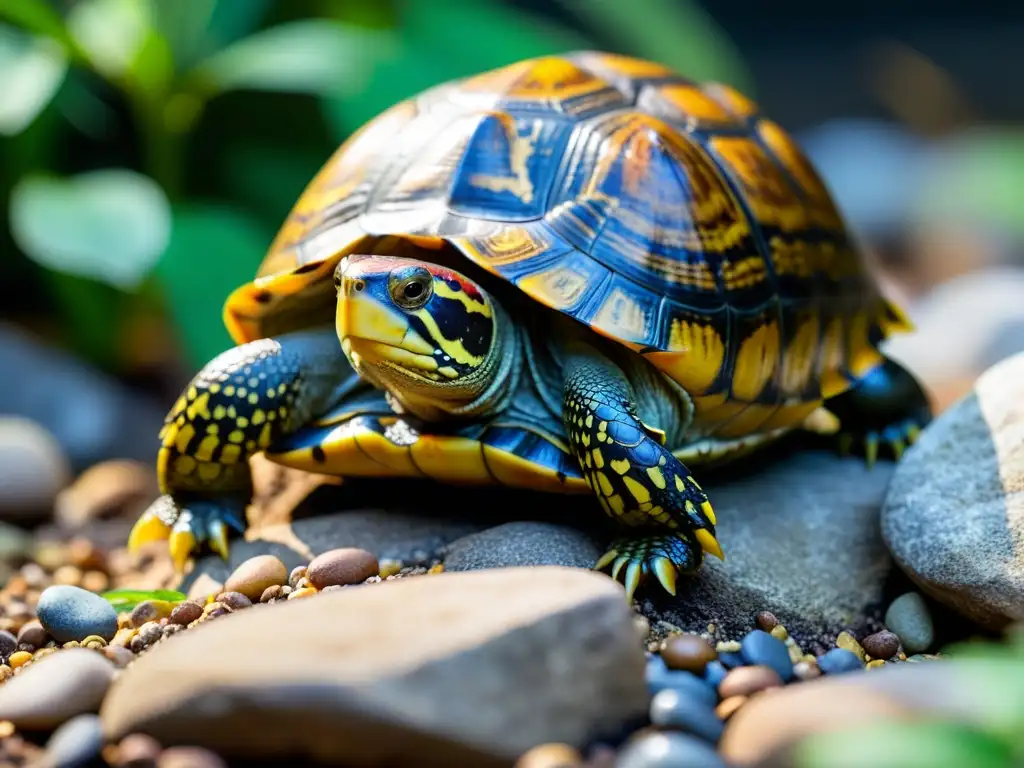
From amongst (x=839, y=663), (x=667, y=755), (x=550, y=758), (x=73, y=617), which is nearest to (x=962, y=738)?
(x=667, y=755)

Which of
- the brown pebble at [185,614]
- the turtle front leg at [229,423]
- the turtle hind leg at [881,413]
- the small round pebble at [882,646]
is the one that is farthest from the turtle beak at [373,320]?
the turtle hind leg at [881,413]

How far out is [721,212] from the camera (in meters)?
2.54

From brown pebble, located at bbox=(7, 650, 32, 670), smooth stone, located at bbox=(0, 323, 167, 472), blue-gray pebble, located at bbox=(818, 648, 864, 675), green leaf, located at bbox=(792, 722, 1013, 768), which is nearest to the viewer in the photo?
green leaf, located at bbox=(792, 722, 1013, 768)

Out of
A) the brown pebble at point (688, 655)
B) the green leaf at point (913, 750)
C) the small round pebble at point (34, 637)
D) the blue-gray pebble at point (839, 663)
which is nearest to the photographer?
the green leaf at point (913, 750)

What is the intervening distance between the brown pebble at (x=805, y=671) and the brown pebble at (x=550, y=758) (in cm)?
59

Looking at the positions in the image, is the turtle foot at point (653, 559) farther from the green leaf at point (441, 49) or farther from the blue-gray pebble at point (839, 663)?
the green leaf at point (441, 49)

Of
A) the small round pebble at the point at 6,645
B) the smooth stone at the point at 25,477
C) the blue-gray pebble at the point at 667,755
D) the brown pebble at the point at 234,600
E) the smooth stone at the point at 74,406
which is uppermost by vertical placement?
the blue-gray pebble at the point at 667,755

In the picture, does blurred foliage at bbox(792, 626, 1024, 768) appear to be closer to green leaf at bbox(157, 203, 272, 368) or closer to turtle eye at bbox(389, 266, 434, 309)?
turtle eye at bbox(389, 266, 434, 309)

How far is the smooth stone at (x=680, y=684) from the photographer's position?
5.58 feet

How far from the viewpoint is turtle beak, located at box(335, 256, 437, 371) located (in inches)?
80.7

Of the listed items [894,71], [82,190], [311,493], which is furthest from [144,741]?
[894,71]

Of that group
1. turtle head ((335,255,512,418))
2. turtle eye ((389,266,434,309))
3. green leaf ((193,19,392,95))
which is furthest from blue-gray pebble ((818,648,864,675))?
green leaf ((193,19,392,95))

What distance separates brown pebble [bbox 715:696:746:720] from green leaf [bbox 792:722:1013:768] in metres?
0.49

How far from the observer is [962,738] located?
1.16 m
